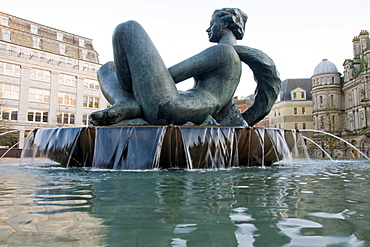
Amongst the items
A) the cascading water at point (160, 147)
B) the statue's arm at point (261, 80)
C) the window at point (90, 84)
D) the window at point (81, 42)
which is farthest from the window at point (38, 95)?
the statue's arm at point (261, 80)

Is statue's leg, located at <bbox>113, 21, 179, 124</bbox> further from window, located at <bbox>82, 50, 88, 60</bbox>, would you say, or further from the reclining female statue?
window, located at <bbox>82, 50, 88, 60</bbox>

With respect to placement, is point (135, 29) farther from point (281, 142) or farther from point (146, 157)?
point (281, 142)

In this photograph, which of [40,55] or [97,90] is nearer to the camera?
[40,55]

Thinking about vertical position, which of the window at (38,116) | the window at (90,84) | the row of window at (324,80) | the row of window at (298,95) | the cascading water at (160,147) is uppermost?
the row of window at (324,80)

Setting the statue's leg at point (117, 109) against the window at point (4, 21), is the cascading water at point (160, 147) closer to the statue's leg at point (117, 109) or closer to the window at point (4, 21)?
the statue's leg at point (117, 109)

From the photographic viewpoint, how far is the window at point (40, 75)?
41.1m

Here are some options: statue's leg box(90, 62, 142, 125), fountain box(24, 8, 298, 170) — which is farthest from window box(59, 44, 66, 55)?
statue's leg box(90, 62, 142, 125)

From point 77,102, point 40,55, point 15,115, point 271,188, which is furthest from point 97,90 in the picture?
point 271,188

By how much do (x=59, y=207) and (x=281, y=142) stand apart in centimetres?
685

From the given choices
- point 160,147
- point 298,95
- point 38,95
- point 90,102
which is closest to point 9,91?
point 38,95

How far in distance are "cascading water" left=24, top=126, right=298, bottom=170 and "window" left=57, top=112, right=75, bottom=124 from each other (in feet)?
124

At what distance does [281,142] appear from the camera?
837 centimetres

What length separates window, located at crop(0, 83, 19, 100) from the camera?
38406 mm

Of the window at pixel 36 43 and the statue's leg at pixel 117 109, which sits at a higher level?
the window at pixel 36 43
